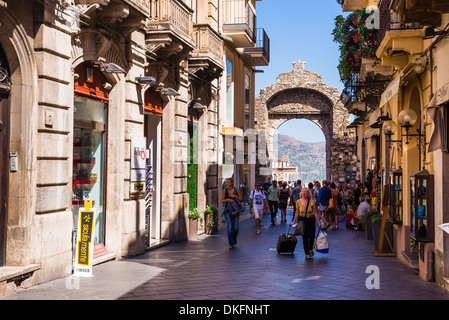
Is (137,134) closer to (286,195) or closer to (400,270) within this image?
(400,270)

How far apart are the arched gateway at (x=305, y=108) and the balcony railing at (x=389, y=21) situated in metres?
21.6

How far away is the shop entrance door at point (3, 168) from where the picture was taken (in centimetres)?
822

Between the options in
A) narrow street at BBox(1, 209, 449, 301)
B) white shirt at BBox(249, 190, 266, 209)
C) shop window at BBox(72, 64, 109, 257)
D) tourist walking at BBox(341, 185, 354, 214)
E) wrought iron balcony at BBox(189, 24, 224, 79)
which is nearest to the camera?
narrow street at BBox(1, 209, 449, 301)

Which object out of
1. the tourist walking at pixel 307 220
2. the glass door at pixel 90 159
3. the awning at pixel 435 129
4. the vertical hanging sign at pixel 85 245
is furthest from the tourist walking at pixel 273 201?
the vertical hanging sign at pixel 85 245

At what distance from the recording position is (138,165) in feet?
40.9

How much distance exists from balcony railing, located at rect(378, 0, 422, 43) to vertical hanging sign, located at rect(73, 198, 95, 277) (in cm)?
644

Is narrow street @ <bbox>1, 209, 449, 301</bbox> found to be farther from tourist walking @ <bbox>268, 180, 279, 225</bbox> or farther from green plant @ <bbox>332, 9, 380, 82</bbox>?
tourist walking @ <bbox>268, 180, 279, 225</bbox>

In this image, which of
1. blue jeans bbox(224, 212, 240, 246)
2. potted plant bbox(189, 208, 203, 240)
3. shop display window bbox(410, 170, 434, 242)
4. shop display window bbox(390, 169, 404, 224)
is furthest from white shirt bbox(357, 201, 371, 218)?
shop display window bbox(410, 170, 434, 242)

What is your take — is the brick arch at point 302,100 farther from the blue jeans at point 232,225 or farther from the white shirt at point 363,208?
the blue jeans at point 232,225

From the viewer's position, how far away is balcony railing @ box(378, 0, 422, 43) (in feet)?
36.9

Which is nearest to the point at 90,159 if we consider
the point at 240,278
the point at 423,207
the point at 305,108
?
the point at 240,278

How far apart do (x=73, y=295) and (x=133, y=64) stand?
6.01 meters
